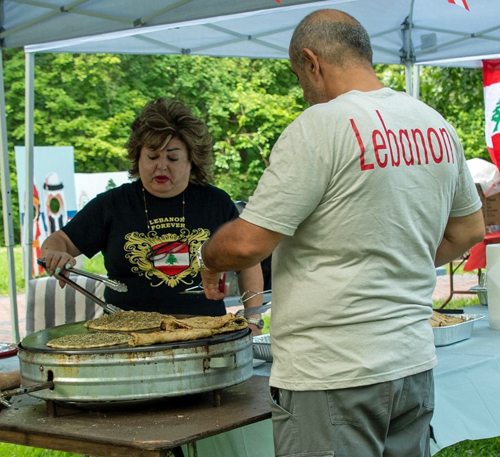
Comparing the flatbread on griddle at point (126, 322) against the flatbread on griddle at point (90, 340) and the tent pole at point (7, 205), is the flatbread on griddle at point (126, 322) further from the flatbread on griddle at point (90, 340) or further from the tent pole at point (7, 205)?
the tent pole at point (7, 205)

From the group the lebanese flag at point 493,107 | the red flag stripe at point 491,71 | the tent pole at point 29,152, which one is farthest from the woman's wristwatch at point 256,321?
the red flag stripe at point 491,71

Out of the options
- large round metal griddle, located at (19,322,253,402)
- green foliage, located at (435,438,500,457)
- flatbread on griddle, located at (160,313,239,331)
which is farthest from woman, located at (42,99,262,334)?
green foliage, located at (435,438,500,457)

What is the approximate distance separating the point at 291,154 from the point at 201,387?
0.59 m

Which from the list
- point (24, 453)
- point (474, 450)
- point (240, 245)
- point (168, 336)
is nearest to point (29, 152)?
point (24, 453)

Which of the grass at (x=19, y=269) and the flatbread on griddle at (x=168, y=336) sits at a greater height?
the flatbread on griddle at (x=168, y=336)

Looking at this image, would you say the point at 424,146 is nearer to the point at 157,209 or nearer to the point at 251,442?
the point at 251,442

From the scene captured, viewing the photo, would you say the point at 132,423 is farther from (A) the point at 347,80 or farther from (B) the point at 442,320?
(B) the point at 442,320

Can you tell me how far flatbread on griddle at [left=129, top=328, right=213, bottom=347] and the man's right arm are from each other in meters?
0.61

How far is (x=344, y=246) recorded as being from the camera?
4.91ft

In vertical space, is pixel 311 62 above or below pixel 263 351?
above

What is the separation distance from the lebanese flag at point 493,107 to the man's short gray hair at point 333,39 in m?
5.30

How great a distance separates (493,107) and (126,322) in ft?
17.7

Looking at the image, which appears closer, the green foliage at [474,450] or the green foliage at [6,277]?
the green foliage at [474,450]

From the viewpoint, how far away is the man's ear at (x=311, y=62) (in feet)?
5.16
